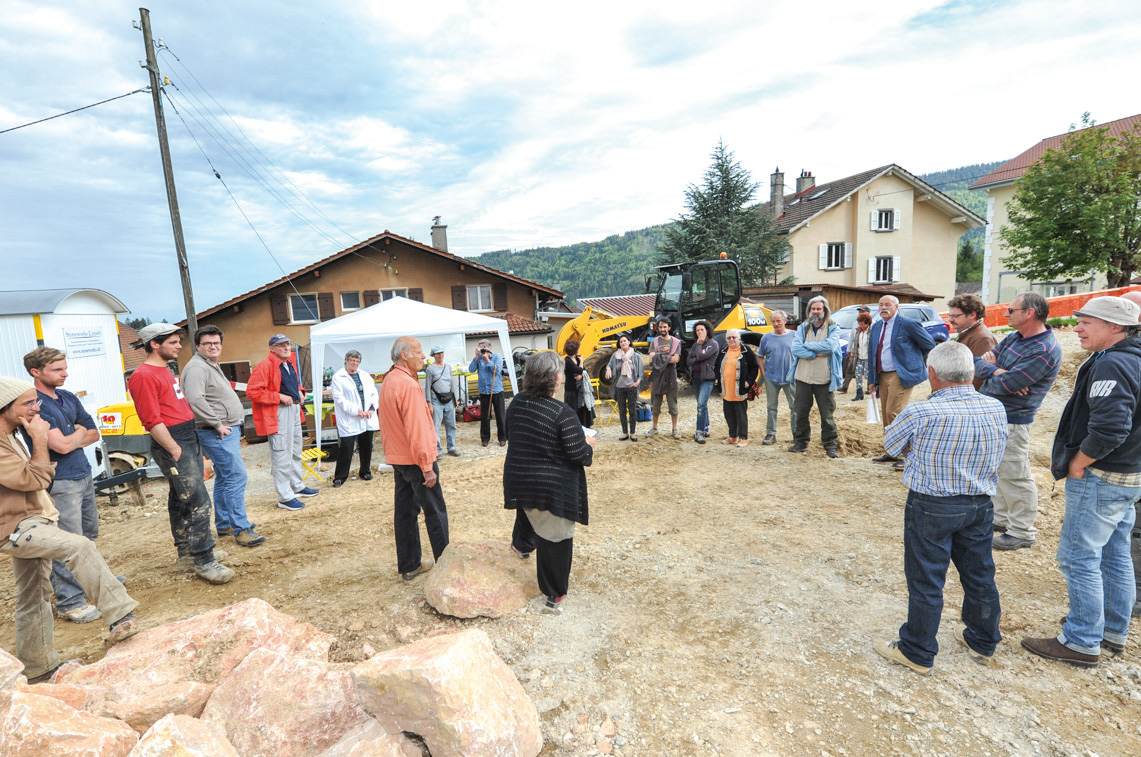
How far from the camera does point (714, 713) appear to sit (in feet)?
8.09

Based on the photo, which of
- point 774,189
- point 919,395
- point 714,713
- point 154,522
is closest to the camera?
point 714,713

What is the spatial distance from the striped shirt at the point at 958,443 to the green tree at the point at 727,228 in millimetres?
20733

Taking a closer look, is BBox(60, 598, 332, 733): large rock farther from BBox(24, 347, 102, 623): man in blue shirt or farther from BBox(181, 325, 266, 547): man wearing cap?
BBox(181, 325, 266, 547): man wearing cap

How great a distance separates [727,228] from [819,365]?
1763 centimetres

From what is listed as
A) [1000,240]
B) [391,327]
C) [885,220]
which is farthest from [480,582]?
[1000,240]

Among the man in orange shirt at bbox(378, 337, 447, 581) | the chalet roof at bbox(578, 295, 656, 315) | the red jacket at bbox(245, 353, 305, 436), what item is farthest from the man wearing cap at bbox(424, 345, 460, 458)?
the chalet roof at bbox(578, 295, 656, 315)

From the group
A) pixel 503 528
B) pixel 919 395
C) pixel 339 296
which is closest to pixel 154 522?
pixel 503 528

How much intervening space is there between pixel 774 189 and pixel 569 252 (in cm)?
7219

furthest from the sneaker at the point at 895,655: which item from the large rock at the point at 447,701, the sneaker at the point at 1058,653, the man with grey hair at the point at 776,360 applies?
the man with grey hair at the point at 776,360

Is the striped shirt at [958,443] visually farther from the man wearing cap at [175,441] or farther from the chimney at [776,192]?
the chimney at [776,192]

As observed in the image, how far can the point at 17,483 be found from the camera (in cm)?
264

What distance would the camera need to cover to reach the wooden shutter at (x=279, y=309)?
1773 cm

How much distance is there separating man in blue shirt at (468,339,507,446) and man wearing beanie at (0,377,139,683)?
5177 mm

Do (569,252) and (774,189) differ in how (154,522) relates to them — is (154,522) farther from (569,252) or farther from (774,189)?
(569,252)
